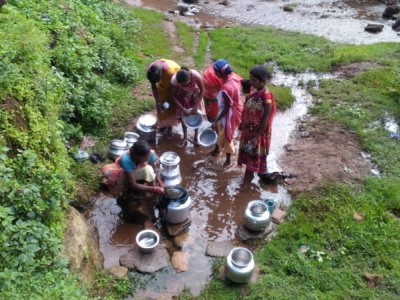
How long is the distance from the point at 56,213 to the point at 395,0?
20.6 m

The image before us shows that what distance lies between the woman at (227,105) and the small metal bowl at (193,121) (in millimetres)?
618

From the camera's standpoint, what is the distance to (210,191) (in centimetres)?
684

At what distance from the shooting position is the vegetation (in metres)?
4.14

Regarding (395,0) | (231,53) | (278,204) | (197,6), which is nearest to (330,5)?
(395,0)

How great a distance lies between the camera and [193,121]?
7.70 meters

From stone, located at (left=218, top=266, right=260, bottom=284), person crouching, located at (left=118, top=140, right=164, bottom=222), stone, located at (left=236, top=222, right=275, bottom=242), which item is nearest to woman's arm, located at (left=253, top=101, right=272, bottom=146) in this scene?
stone, located at (left=236, top=222, right=275, bottom=242)

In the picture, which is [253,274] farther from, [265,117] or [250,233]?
[265,117]

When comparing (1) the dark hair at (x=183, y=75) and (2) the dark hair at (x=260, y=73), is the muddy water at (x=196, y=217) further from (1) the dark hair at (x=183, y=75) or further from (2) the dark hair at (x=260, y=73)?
(2) the dark hair at (x=260, y=73)

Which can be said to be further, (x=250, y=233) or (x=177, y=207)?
(x=250, y=233)

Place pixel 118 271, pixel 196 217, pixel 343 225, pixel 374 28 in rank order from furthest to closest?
pixel 374 28 < pixel 196 217 < pixel 343 225 < pixel 118 271

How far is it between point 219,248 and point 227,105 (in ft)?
7.50

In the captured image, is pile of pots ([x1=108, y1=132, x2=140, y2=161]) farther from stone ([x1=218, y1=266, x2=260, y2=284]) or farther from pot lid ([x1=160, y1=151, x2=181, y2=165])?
stone ([x1=218, y1=266, x2=260, y2=284])

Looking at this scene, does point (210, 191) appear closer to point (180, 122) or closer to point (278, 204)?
point (278, 204)

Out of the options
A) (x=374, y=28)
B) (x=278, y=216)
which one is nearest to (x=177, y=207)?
(x=278, y=216)
